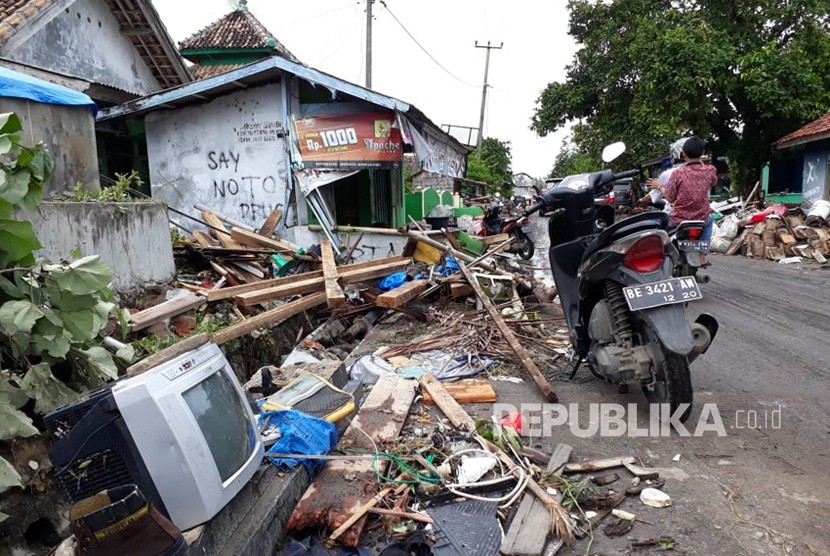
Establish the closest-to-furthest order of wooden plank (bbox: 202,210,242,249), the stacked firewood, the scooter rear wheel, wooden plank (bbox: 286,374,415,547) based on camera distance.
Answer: wooden plank (bbox: 286,374,415,547)
the scooter rear wheel
wooden plank (bbox: 202,210,242,249)
the stacked firewood

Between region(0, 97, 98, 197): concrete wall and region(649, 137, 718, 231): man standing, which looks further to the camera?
region(649, 137, 718, 231): man standing

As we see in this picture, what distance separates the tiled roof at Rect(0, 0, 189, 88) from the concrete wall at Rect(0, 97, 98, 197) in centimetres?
453

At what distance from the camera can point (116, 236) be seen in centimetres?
568

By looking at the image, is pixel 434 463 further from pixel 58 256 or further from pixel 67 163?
pixel 67 163

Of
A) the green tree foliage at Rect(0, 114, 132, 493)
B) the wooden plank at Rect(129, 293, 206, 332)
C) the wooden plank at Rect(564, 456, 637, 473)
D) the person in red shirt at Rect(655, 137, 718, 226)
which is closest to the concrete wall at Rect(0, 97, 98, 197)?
the wooden plank at Rect(129, 293, 206, 332)

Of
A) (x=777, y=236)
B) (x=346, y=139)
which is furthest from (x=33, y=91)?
(x=777, y=236)

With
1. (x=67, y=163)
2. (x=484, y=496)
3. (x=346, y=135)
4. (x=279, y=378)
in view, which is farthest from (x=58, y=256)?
(x=346, y=135)

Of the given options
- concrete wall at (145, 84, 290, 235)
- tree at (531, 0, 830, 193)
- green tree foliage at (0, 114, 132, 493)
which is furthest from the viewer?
tree at (531, 0, 830, 193)

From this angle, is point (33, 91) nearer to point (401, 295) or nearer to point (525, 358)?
point (401, 295)

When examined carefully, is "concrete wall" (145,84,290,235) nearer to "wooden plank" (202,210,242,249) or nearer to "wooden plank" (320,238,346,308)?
"wooden plank" (202,210,242,249)

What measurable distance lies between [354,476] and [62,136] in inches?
226

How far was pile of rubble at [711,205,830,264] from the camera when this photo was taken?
1155 cm

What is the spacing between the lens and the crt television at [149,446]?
1.96m

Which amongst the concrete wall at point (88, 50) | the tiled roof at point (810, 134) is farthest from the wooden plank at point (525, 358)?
the tiled roof at point (810, 134)
